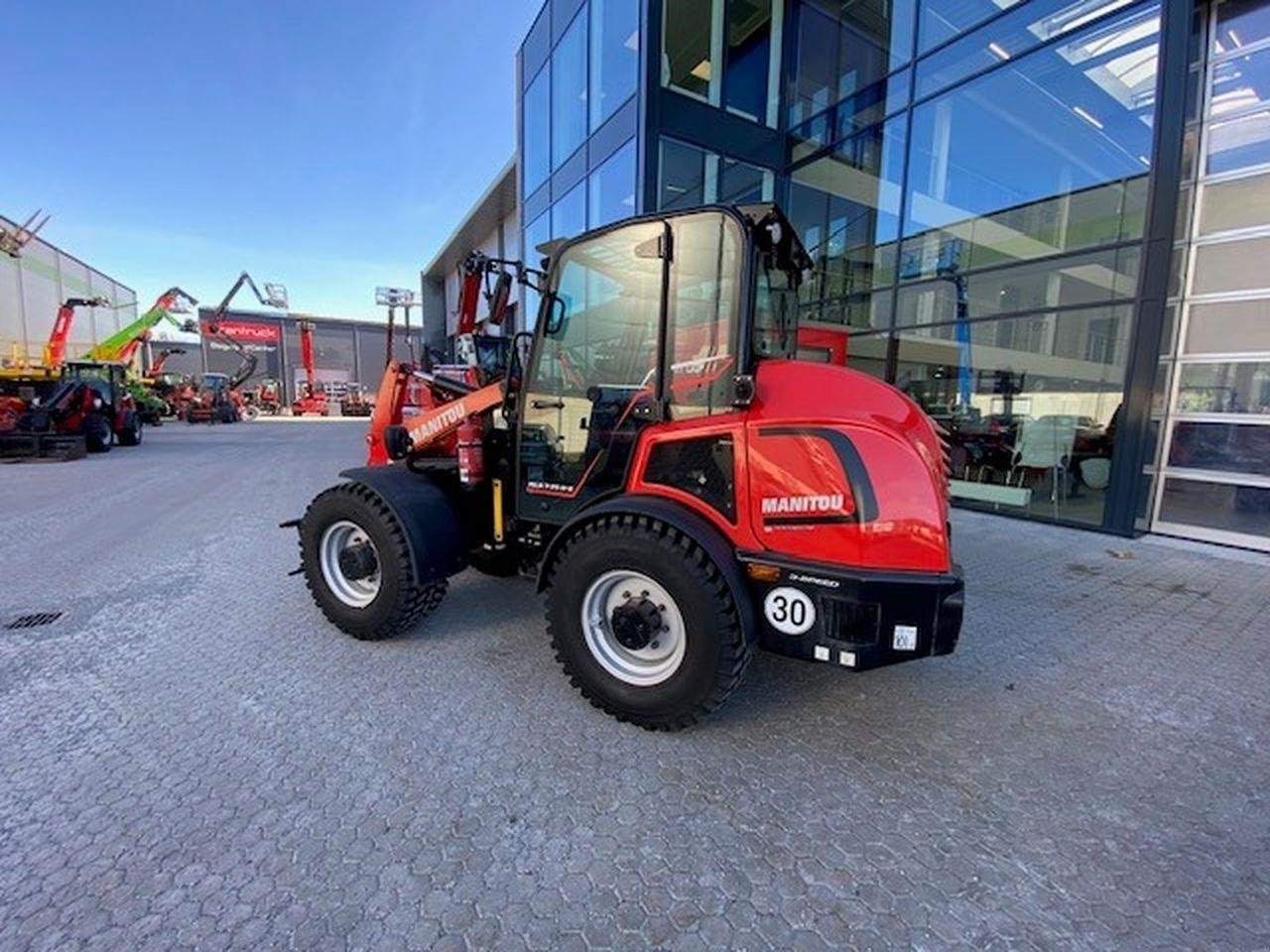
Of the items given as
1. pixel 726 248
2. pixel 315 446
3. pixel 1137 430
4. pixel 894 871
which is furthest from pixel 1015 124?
pixel 315 446

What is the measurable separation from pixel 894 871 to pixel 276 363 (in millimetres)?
54560

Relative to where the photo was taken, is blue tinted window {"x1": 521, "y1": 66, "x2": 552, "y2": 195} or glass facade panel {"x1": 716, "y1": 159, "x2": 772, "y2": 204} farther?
blue tinted window {"x1": 521, "y1": 66, "x2": 552, "y2": 195}

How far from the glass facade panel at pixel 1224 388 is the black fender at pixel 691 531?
7373 millimetres

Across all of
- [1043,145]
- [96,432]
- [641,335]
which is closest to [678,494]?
[641,335]

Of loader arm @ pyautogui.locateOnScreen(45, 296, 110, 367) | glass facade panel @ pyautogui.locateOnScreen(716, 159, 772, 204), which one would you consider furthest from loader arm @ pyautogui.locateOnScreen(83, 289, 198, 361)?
glass facade panel @ pyautogui.locateOnScreen(716, 159, 772, 204)

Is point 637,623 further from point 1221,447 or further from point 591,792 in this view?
point 1221,447

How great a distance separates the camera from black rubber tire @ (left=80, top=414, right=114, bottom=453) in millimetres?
13383

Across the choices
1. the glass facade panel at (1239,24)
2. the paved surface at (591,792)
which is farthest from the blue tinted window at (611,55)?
the paved surface at (591,792)

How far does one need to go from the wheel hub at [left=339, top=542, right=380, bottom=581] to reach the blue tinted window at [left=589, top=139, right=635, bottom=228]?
771 cm

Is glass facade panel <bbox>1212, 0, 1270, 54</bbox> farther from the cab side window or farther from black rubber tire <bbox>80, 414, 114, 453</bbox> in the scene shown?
black rubber tire <bbox>80, 414, 114, 453</bbox>

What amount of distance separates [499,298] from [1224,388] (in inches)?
319

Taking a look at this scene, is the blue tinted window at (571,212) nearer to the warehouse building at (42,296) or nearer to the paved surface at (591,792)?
the paved surface at (591,792)

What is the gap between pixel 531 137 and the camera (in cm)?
1483

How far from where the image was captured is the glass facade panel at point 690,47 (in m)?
9.66
